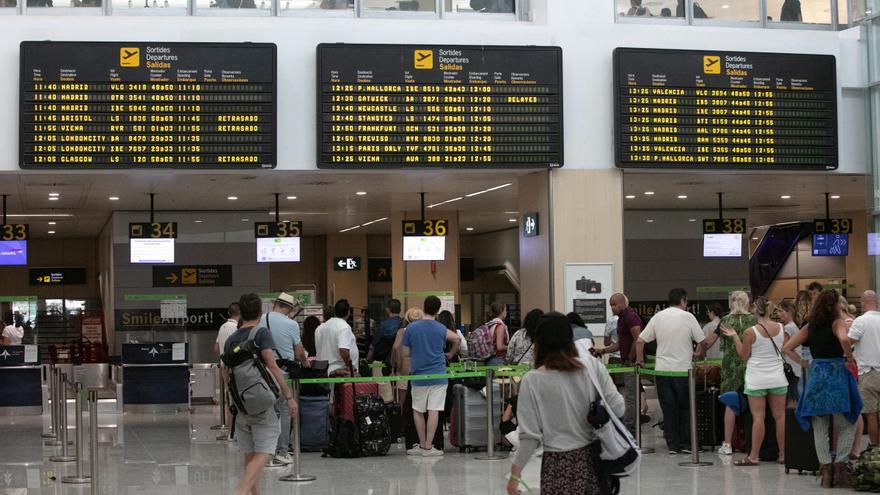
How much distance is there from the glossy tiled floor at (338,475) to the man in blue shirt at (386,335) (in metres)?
1.25

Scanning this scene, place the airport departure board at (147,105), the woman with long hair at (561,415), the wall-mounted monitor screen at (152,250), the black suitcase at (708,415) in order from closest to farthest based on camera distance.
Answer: the woman with long hair at (561,415) < the black suitcase at (708,415) < the airport departure board at (147,105) < the wall-mounted monitor screen at (152,250)

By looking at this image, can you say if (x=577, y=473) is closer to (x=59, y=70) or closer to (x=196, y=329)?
(x=59, y=70)

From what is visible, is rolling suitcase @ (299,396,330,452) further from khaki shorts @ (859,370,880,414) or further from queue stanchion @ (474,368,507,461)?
khaki shorts @ (859,370,880,414)

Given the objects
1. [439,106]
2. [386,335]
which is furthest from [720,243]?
[386,335]

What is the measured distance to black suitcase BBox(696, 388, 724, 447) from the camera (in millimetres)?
11328

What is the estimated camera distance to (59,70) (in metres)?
12.1

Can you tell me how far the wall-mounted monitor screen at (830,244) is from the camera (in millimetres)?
19062

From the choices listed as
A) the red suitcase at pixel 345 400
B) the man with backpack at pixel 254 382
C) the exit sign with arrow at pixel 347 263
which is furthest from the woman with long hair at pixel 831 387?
the exit sign with arrow at pixel 347 263

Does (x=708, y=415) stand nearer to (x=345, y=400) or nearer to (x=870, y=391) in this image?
(x=870, y=391)

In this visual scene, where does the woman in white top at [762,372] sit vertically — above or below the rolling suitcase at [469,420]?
above

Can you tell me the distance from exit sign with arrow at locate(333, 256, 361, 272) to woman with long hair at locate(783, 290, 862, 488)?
67.1ft

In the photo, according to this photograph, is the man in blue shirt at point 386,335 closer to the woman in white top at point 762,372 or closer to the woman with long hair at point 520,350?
the woman with long hair at point 520,350

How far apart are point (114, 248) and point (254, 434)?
11744 mm

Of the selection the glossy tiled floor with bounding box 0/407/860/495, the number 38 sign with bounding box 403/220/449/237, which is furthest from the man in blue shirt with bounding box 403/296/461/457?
the number 38 sign with bounding box 403/220/449/237
